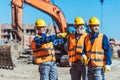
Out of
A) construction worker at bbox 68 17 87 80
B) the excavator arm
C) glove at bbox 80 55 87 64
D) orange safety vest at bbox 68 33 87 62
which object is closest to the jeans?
construction worker at bbox 68 17 87 80

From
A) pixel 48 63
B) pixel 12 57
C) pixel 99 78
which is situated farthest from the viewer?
pixel 12 57

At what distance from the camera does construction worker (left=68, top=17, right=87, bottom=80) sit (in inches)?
376

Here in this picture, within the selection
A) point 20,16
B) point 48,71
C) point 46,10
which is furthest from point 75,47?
point 46,10

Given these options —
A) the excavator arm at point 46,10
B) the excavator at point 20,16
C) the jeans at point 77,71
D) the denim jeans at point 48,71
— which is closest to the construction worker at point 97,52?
the jeans at point 77,71

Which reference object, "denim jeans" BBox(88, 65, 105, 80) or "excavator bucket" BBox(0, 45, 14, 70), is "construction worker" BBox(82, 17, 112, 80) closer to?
"denim jeans" BBox(88, 65, 105, 80)

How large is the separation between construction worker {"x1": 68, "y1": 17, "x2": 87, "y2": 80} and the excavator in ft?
42.3

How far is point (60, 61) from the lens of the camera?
82.4 feet

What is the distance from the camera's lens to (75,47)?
9.66 meters

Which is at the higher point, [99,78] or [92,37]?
[92,37]

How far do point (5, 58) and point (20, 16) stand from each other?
3.55 metres

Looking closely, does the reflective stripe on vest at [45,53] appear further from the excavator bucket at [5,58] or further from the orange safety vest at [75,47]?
the excavator bucket at [5,58]

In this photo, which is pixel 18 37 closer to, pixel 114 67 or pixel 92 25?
pixel 114 67

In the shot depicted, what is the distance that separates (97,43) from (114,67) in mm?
14452

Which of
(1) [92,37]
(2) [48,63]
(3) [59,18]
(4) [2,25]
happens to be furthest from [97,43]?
(4) [2,25]
